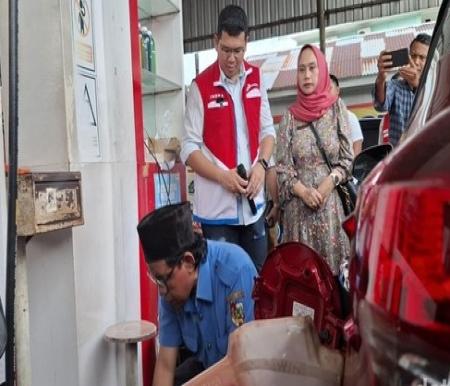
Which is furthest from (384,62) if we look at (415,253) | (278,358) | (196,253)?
(415,253)

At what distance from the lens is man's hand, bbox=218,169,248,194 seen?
2311 millimetres

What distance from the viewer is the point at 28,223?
54.7 inches

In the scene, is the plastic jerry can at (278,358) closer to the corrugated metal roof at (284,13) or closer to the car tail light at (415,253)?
the car tail light at (415,253)

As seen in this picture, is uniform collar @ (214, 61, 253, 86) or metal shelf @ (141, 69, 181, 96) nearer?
uniform collar @ (214, 61, 253, 86)

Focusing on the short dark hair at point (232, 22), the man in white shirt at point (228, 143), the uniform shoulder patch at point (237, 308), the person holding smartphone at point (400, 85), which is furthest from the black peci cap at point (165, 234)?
the person holding smartphone at point (400, 85)

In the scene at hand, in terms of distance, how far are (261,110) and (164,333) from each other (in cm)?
122

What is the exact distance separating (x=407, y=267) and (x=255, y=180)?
6.44 ft

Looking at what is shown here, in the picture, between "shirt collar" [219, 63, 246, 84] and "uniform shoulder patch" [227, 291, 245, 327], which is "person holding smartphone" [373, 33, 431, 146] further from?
"uniform shoulder patch" [227, 291, 245, 327]

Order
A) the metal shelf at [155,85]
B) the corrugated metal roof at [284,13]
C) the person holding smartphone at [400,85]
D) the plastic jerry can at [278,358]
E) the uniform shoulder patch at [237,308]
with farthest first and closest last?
the corrugated metal roof at [284,13], the metal shelf at [155,85], the person holding smartphone at [400,85], the uniform shoulder patch at [237,308], the plastic jerry can at [278,358]

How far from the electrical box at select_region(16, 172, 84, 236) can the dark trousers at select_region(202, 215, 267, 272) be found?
870 millimetres

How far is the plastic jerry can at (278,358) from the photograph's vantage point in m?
0.62

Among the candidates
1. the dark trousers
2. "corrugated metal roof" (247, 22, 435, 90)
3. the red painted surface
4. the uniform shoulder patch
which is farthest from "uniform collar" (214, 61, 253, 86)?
"corrugated metal roof" (247, 22, 435, 90)

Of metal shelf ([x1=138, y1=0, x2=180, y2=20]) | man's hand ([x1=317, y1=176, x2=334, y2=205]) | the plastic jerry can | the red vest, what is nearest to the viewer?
the plastic jerry can

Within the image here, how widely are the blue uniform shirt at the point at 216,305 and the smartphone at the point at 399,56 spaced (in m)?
1.36
